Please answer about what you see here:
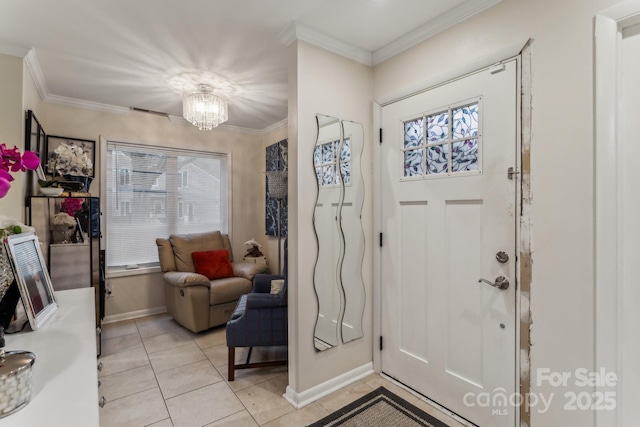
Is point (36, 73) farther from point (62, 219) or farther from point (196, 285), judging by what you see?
point (196, 285)

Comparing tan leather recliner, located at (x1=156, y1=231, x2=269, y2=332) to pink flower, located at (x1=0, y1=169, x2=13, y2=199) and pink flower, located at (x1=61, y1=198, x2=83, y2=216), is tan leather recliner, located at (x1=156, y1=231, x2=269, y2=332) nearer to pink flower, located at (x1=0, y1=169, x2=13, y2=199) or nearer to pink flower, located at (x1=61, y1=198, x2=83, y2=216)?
pink flower, located at (x1=61, y1=198, x2=83, y2=216)

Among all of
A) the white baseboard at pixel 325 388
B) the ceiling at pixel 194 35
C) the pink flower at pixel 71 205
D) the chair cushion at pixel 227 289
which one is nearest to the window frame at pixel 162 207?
the ceiling at pixel 194 35

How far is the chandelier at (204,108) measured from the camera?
2.77m

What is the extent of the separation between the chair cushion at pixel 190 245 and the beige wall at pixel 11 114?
155cm

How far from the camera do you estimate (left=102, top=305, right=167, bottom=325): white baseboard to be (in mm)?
3562

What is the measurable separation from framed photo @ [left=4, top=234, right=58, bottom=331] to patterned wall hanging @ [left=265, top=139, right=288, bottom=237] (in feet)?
8.61

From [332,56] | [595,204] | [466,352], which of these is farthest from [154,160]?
[595,204]

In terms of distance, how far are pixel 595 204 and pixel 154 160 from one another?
415 centimetres

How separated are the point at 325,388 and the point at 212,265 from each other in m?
2.09

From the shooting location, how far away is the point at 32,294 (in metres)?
1.22

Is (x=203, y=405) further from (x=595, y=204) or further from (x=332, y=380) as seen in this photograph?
(x=595, y=204)

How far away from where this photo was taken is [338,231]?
2.26 m

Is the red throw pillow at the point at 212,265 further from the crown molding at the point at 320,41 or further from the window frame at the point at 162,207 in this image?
the crown molding at the point at 320,41

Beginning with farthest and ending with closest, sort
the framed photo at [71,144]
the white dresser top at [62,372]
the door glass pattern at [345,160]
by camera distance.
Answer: the framed photo at [71,144] → the door glass pattern at [345,160] → the white dresser top at [62,372]
